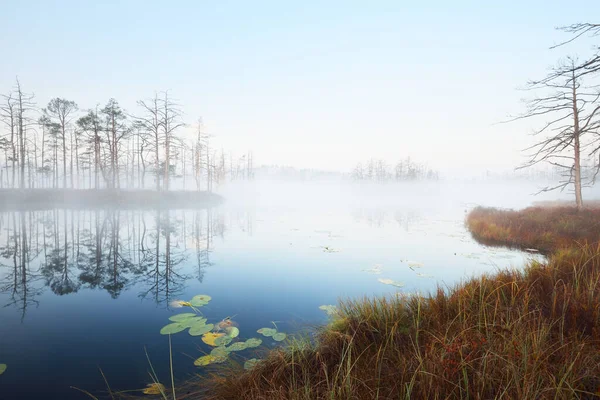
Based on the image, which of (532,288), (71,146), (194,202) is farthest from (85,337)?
(71,146)

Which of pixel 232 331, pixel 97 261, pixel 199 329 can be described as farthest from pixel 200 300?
pixel 97 261

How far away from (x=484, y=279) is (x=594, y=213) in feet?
53.3

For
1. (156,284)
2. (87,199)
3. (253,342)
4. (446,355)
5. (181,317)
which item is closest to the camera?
(446,355)

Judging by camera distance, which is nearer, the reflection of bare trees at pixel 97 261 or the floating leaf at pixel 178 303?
the floating leaf at pixel 178 303

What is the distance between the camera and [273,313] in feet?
18.9

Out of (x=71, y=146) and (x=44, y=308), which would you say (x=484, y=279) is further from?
(x=71, y=146)

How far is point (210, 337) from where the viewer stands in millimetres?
4445

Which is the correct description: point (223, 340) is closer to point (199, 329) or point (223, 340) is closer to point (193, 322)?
point (199, 329)

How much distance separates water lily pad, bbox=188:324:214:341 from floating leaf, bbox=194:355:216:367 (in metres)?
0.85

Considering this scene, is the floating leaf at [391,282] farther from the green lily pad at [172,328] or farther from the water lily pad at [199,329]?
the green lily pad at [172,328]

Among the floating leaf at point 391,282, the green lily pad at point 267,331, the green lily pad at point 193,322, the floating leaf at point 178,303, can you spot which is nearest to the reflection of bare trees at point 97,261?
Answer: the floating leaf at point 178,303

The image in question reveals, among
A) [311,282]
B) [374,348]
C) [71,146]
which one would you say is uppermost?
[71,146]

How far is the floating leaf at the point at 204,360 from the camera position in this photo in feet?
12.2

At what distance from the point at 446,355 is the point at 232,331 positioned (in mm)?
3478
